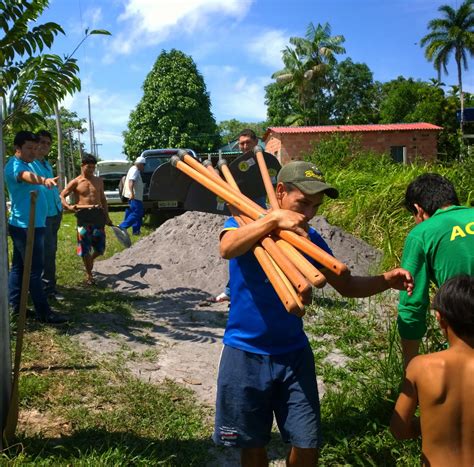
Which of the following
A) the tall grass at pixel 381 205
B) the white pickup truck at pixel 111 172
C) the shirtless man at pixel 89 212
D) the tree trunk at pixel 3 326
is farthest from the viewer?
the white pickup truck at pixel 111 172

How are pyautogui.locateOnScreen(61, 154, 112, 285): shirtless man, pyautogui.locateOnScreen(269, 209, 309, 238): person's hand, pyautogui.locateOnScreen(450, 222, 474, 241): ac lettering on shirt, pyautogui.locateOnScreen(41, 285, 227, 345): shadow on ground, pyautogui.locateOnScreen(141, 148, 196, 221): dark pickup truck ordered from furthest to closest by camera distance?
1. pyautogui.locateOnScreen(141, 148, 196, 221): dark pickup truck
2. pyautogui.locateOnScreen(61, 154, 112, 285): shirtless man
3. pyautogui.locateOnScreen(41, 285, 227, 345): shadow on ground
4. pyautogui.locateOnScreen(450, 222, 474, 241): ac lettering on shirt
5. pyautogui.locateOnScreen(269, 209, 309, 238): person's hand

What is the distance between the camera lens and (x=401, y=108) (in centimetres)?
3841

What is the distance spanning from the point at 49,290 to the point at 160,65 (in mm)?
31996

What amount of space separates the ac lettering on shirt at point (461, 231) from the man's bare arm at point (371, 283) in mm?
402

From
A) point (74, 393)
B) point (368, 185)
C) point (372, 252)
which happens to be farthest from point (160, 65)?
point (74, 393)

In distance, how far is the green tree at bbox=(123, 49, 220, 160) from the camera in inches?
1345

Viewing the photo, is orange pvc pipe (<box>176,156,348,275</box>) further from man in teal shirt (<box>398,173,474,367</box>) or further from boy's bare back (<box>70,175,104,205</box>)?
boy's bare back (<box>70,175,104,205</box>)

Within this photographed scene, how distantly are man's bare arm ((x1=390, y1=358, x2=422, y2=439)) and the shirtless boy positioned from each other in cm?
1

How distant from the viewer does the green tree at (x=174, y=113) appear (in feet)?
112

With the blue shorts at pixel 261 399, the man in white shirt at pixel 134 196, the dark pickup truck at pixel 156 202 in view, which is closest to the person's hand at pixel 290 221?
the blue shorts at pixel 261 399

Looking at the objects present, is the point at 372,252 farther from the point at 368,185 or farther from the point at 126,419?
the point at 126,419

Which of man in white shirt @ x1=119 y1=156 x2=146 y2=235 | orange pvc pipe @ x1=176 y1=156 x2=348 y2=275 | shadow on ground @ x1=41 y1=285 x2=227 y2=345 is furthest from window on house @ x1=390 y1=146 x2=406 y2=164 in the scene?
orange pvc pipe @ x1=176 y1=156 x2=348 y2=275

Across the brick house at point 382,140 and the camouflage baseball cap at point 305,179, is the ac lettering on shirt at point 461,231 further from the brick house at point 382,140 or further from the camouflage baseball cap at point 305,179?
the brick house at point 382,140

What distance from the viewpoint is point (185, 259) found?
797 centimetres
